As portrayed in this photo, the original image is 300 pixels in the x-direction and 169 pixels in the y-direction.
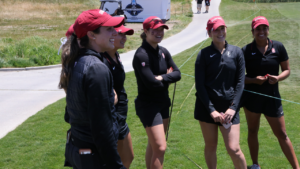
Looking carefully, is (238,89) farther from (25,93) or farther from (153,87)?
(25,93)

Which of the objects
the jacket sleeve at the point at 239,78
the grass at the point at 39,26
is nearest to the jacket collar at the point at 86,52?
the jacket sleeve at the point at 239,78

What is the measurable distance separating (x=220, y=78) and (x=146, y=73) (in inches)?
34.2

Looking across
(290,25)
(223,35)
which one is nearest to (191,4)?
(290,25)

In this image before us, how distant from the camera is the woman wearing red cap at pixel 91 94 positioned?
6.54 feet

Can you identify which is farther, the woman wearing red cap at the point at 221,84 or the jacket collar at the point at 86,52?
the woman wearing red cap at the point at 221,84

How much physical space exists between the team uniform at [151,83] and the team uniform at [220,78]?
0.46 meters

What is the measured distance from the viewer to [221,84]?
11.1 feet

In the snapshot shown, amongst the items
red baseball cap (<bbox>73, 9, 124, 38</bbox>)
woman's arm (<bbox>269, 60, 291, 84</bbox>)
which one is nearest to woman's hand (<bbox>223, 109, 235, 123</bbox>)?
woman's arm (<bbox>269, 60, 291, 84</bbox>)

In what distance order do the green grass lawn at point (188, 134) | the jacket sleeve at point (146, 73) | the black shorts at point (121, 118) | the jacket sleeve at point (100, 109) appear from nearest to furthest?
the jacket sleeve at point (100, 109), the black shorts at point (121, 118), the jacket sleeve at point (146, 73), the green grass lawn at point (188, 134)

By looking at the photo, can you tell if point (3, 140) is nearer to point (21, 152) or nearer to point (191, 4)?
point (21, 152)

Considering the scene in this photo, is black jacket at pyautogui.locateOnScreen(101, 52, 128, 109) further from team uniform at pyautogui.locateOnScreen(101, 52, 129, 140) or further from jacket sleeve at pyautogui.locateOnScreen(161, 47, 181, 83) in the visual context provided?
jacket sleeve at pyautogui.locateOnScreen(161, 47, 181, 83)

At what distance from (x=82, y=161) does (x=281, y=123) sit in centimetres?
269

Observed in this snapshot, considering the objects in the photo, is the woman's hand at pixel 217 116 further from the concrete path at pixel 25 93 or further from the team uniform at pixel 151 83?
the concrete path at pixel 25 93

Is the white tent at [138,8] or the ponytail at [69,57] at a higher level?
the ponytail at [69,57]
